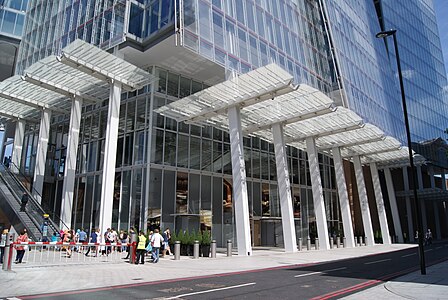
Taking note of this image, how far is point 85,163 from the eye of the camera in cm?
2886

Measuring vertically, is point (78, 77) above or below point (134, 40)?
below

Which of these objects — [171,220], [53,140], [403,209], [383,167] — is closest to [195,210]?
[171,220]

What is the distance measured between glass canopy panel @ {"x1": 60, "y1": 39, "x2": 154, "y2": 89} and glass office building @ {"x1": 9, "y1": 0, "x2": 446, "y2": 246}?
8.20ft

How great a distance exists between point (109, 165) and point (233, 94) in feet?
29.1

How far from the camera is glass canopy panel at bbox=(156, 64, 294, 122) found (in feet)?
Result: 66.8

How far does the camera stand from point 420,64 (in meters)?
61.8

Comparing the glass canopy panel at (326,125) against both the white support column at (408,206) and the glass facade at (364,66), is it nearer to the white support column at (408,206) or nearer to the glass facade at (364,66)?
the glass facade at (364,66)

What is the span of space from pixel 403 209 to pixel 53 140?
152ft

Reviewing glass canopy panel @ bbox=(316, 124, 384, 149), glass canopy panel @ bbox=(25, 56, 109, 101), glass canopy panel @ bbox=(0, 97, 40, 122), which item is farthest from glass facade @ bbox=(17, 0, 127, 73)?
glass canopy panel @ bbox=(316, 124, 384, 149)

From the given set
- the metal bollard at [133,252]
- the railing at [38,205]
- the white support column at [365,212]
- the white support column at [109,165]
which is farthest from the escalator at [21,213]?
the white support column at [365,212]

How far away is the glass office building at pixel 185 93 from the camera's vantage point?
23656 millimetres

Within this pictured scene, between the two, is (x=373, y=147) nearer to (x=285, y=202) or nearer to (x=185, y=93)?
(x=285, y=202)

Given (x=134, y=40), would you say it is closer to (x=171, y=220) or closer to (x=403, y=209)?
(x=171, y=220)

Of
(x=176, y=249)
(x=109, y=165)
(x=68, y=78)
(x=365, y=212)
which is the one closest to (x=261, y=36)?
(x=68, y=78)
